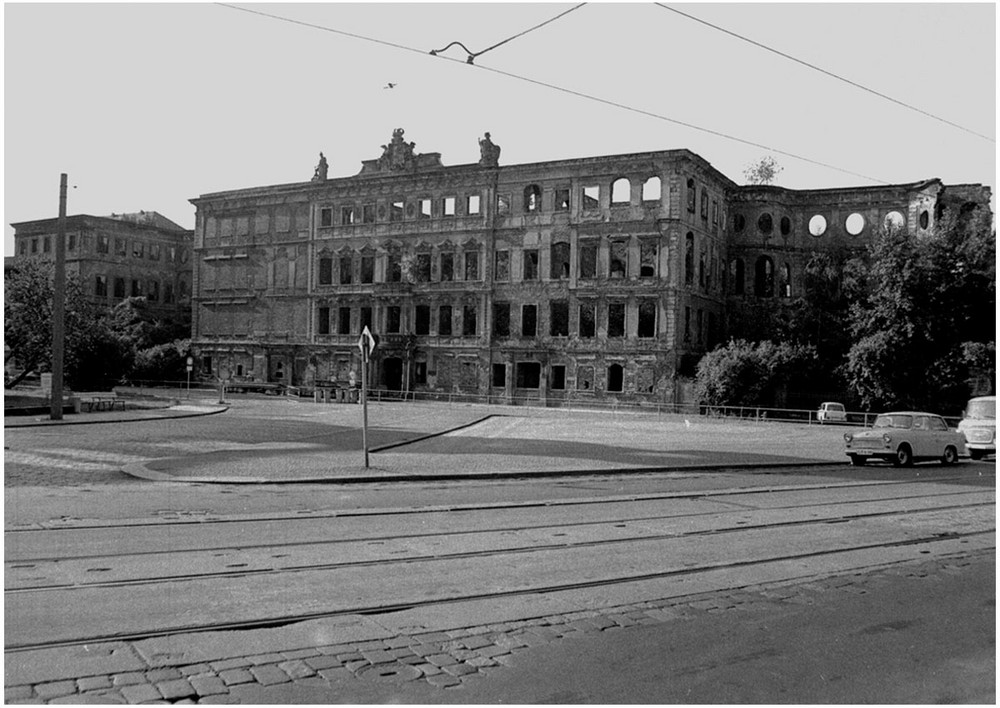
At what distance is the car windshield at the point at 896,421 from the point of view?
24289mm

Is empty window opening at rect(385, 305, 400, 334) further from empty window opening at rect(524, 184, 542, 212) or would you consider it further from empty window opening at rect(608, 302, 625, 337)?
empty window opening at rect(608, 302, 625, 337)

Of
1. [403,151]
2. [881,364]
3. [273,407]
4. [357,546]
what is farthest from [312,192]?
[357,546]

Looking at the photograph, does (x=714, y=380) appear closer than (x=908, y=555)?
No

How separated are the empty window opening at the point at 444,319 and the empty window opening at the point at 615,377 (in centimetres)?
1156

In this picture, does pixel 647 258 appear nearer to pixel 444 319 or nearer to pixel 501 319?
pixel 501 319

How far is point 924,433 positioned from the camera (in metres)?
24.1

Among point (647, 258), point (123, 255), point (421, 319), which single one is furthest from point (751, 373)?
point (123, 255)

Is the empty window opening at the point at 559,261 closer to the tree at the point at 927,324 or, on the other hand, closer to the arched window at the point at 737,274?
the arched window at the point at 737,274

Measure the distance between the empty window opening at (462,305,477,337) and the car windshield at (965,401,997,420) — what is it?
3381 centimetres

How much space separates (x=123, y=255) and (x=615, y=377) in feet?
141

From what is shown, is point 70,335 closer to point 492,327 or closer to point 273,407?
point 273,407

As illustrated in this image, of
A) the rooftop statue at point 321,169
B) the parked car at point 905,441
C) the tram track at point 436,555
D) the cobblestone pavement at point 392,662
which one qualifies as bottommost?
the cobblestone pavement at point 392,662

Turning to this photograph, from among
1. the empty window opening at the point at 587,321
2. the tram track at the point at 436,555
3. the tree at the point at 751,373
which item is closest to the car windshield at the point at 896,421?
the tram track at the point at 436,555

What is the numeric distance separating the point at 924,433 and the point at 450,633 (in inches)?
809
